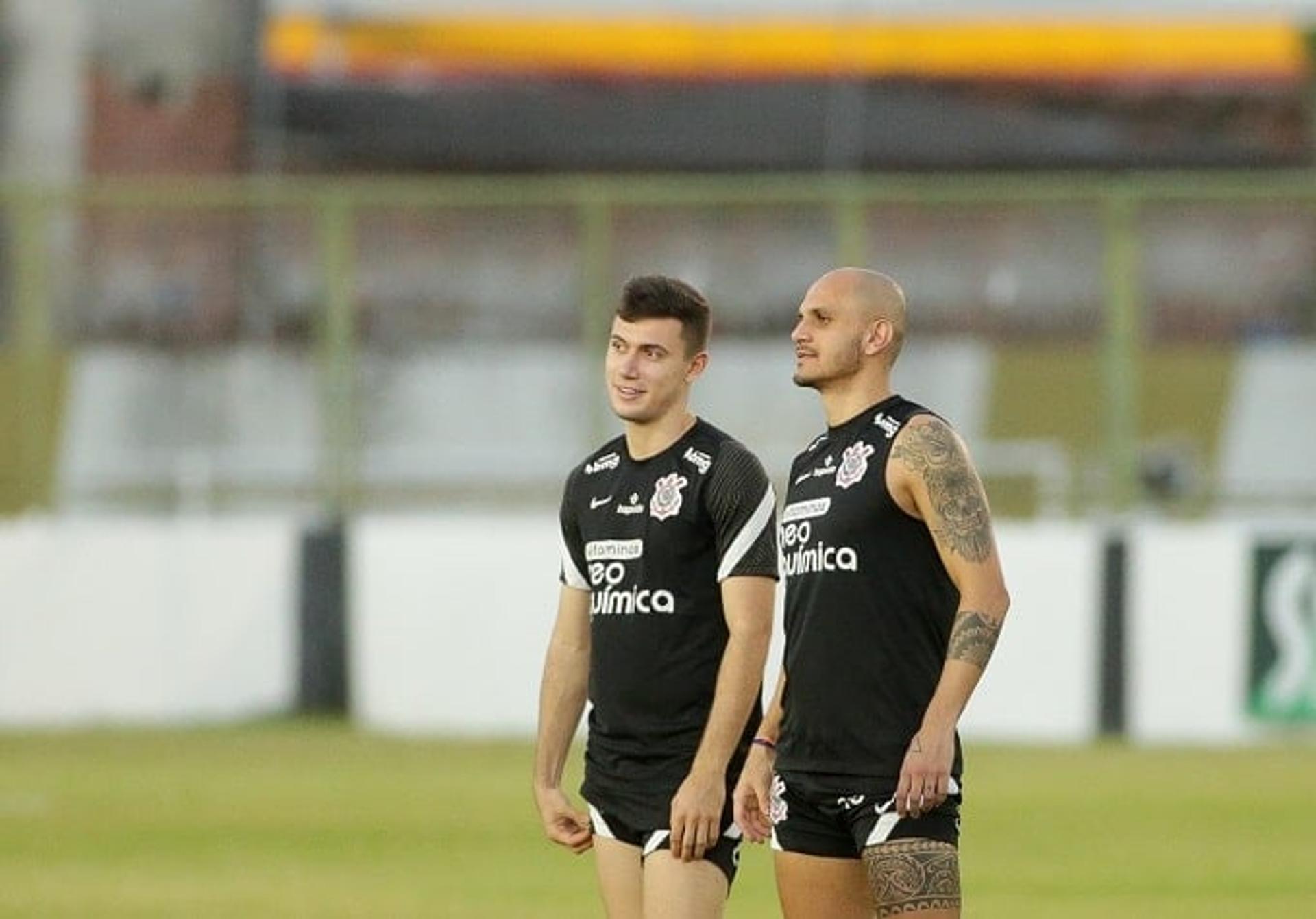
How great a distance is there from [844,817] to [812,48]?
27964mm

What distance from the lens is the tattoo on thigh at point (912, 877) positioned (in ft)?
25.4

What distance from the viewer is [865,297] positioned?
Result: 8.00m

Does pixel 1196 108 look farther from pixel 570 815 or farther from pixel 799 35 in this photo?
pixel 570 815

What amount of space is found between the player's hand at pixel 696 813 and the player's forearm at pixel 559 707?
509mm

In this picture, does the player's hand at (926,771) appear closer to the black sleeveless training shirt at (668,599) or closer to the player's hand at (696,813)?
the player's hand at (696,813)

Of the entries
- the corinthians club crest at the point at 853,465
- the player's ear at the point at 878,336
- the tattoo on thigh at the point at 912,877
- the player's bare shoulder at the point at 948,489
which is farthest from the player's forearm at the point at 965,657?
the player's ear at the point at 878,336

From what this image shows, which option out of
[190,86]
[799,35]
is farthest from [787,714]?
[799,35]

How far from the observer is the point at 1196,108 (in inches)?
1415

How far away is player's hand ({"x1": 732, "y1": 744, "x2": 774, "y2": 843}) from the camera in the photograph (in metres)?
8.12

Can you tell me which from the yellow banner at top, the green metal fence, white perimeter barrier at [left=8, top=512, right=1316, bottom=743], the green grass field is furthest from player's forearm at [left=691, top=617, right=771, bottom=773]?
the yellow banner at top

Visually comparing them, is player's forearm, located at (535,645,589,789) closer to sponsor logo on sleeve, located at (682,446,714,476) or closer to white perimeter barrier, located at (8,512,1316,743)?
sponsor logo on sleeve, located at (682,446,714,476)

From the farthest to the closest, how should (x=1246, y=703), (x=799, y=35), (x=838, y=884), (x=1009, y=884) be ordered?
(x=799, y=35)
(x=1246, y=703)
(x=1009, y=884)
(x=838, y=884)

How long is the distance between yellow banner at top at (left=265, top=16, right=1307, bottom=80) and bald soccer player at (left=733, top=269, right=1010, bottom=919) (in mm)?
26987

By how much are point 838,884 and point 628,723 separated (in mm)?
690
